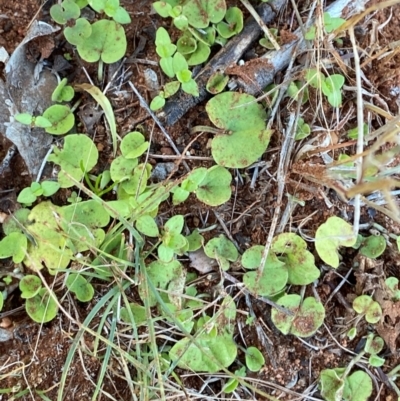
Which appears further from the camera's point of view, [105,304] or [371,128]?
[371,128]

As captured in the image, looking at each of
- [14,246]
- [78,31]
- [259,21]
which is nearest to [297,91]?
[259,21]

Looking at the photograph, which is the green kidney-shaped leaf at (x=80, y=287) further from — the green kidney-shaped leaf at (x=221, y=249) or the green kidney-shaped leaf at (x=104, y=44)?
the green kidney-shaped leaf at (x=104, y=44)

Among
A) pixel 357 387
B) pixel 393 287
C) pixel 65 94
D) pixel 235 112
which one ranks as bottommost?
pixel 357 387

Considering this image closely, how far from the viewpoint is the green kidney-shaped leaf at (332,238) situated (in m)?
1.23

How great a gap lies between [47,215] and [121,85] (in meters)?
0.37

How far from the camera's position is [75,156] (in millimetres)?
1220

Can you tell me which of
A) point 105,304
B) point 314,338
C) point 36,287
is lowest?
point 314,338

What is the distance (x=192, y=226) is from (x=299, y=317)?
347 mm

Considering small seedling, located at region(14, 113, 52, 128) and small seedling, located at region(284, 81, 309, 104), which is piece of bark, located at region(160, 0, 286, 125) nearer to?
small seedling, located at region(284, 81, 309, 104)

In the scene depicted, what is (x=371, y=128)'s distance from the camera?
1323mm

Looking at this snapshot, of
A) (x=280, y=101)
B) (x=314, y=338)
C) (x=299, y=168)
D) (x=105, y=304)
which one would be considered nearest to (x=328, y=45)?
(x=280, y=101)

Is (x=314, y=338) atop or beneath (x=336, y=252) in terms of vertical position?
beneath

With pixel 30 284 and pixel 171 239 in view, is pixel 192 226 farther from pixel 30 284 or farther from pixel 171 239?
pixel 30 284

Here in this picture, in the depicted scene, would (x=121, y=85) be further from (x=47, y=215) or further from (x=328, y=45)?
(x=328, y=45)
